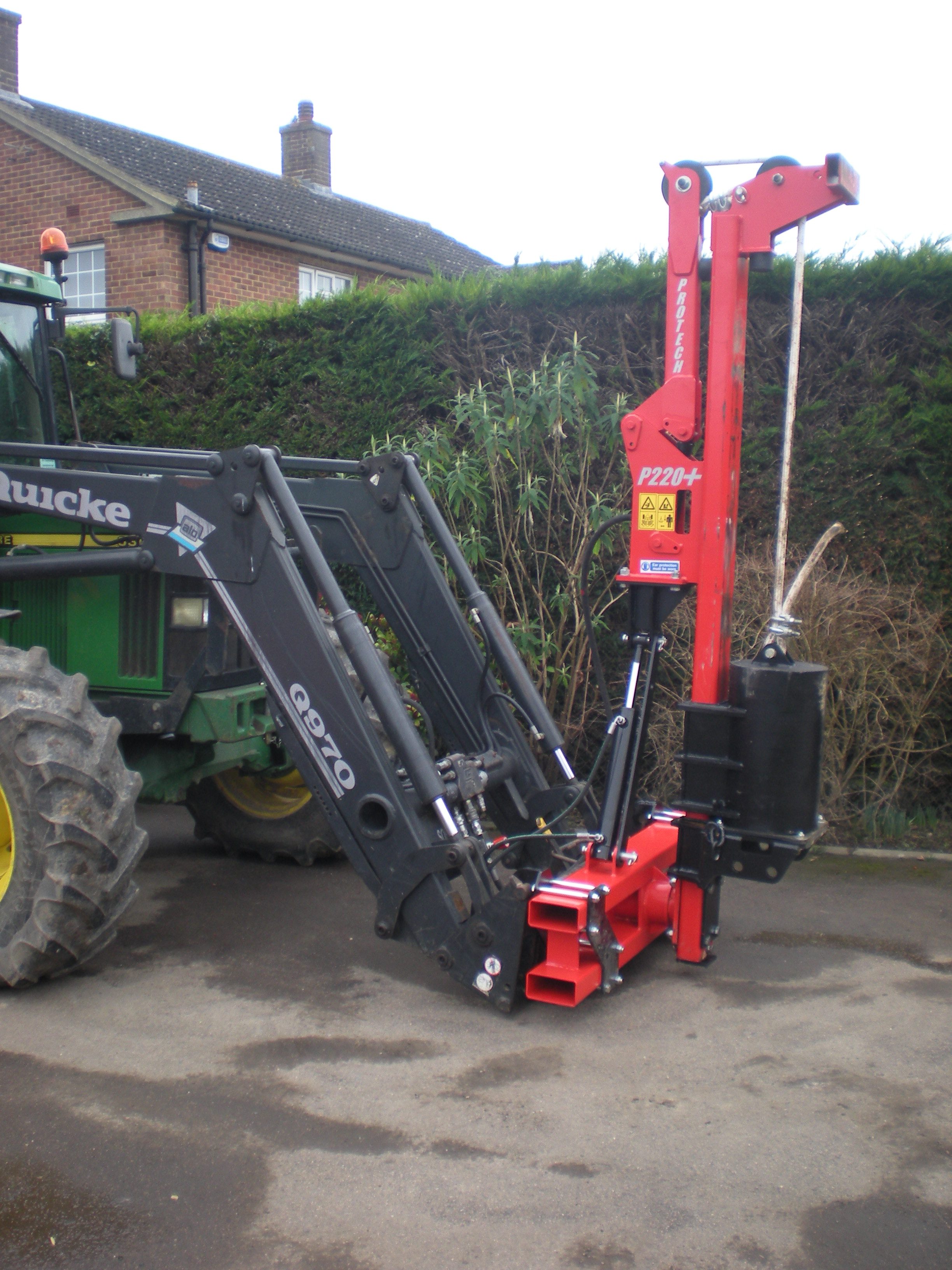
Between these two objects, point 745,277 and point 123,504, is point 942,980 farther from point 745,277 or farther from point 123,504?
point 123,504

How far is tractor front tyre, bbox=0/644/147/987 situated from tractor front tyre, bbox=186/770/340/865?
151 centimetres

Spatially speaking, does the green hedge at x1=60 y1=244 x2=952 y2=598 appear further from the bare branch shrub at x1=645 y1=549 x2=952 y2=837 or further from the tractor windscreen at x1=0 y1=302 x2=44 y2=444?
the tractor windscreen at x1=0 y1=302 x2=44 y2=444

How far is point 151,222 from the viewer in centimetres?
1420

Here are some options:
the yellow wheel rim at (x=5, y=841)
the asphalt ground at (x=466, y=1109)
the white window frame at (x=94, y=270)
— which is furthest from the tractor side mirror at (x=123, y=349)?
the white window frame at (x=94, y=270)

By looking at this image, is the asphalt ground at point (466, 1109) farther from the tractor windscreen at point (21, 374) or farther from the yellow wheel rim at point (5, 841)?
the tractor windscreen at point (21, 374)

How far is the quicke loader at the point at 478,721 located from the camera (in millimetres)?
3680

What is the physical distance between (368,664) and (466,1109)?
4.73ft

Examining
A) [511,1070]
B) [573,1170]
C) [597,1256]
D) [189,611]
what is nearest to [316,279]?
[189,611]

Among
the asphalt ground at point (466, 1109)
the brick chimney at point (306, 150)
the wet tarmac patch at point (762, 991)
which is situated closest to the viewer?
the asphalt ground at point (466, 1109)

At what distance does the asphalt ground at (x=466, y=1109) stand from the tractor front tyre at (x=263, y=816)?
0.75 meters

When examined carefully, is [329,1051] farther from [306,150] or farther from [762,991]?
[306,150]

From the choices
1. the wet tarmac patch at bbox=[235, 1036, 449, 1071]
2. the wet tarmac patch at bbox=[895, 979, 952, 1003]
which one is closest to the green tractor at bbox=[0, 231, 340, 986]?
the wet tarmac patch at bbox=[235, 1036, 449, 1071]

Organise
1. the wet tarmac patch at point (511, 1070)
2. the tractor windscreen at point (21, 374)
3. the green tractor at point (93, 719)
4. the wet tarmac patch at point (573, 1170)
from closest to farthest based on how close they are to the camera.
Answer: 1. the wet tarmac patch at point (573, 1170)
2. the wet tarmac patch at point (511, 1070)
3. the green tractor at point (93, 719)
4. the tractor windscreen at point (21, 374)

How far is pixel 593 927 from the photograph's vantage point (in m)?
3.61
